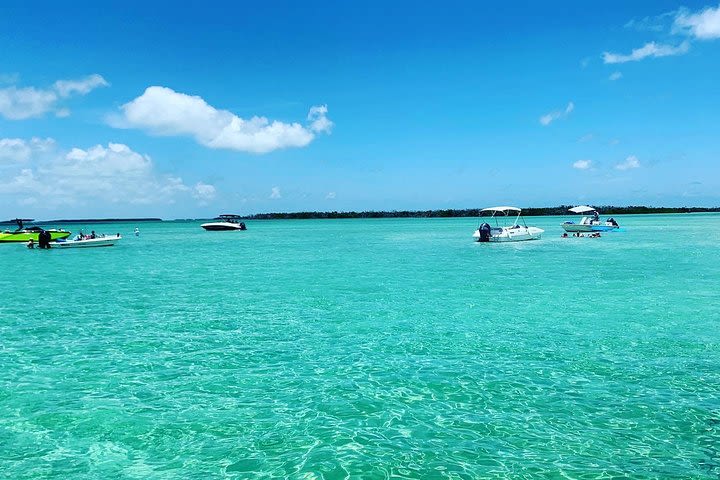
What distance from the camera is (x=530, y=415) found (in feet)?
32.5

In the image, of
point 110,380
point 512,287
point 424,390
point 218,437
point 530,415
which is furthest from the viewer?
point 512,287

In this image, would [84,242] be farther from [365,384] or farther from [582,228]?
[582,228]

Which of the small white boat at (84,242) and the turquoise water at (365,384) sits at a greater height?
the small white boat at (84,242)

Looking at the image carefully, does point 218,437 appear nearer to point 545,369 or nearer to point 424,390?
point 424,390

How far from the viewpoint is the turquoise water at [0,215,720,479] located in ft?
27.4

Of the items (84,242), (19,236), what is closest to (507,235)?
(84,242)

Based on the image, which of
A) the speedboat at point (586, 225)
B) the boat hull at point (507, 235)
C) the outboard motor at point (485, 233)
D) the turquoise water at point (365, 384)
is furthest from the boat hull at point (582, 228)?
the turquoise water at point (365, 384)

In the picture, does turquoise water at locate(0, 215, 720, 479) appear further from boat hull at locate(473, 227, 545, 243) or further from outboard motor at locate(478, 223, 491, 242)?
outboard motor at locate(478, 223, 491, 242)

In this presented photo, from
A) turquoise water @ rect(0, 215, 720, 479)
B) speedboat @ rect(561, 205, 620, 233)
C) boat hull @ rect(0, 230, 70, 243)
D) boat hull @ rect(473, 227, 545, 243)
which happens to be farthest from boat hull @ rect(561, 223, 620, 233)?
boat hull @ rect(0, 230, 70, 243)

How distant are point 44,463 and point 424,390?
23.3 feet

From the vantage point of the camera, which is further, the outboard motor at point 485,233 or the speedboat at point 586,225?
the speedboat at point 586,225

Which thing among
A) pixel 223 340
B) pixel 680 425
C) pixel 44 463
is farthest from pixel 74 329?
pixel 680 425

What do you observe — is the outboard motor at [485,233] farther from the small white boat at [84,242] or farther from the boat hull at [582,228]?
the small white boat at [84,242]

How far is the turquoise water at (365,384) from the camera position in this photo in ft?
27.4
